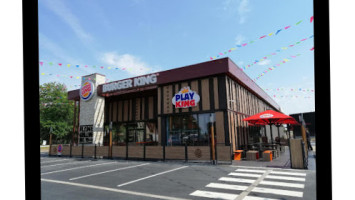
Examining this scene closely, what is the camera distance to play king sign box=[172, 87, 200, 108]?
15562mm

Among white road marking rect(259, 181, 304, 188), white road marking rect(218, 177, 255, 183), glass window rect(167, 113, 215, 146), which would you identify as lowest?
white road marking rect(218, 177, 255, 183)

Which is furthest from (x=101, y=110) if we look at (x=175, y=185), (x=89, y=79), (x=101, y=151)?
(x=175, y=185)

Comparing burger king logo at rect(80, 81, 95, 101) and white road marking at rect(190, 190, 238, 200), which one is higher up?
burger king logo at rect(80, 81, 95, 101)

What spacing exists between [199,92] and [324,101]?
13.9 meters

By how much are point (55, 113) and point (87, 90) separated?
89.7 ft

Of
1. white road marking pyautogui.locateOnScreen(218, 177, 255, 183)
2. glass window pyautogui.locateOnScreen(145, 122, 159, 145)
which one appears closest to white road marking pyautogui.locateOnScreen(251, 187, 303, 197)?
white road marking pyautogui.locateOnScreen(218, 177, 255, 183)

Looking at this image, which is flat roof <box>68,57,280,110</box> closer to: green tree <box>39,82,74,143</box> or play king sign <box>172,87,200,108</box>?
play king sign <box>172,87,200,108</box>

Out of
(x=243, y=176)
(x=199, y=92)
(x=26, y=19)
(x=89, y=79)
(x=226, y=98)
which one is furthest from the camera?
(x=89, y=79)

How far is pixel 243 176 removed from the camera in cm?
803

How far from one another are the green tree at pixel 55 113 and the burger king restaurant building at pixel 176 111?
79.7 feet

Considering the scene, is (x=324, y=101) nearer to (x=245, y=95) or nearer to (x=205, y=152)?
(x=205, y=152)

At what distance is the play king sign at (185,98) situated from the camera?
51.1ft

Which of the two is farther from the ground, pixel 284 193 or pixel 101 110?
pixel 101 110

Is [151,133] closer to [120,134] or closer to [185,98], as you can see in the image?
[120,134]
